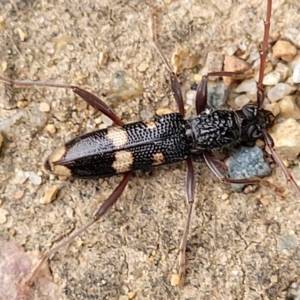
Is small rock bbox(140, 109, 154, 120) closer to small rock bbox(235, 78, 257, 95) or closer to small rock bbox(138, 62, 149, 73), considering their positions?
small rock bbox(138, 62, 149, 73)

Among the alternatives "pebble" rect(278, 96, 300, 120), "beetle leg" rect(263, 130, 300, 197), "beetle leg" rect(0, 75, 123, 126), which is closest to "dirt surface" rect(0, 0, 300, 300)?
"beetle leg" rect(0, 75, 123, 126)

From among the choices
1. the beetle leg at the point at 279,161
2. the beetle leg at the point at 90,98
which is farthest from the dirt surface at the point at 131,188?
the beetle leg at the point at 279,161

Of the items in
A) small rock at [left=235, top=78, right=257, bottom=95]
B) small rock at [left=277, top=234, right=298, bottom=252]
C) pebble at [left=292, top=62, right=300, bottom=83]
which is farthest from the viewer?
small rock at [left=235, top=78, right=257, bottom=95]

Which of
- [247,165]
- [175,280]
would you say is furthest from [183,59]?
[175,280]

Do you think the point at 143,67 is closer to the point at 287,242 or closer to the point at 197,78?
the point at 197,78

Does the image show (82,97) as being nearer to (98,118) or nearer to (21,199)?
(98,118)

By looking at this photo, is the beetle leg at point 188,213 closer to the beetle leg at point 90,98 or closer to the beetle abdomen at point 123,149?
the beetle abdomen at point 123,149
